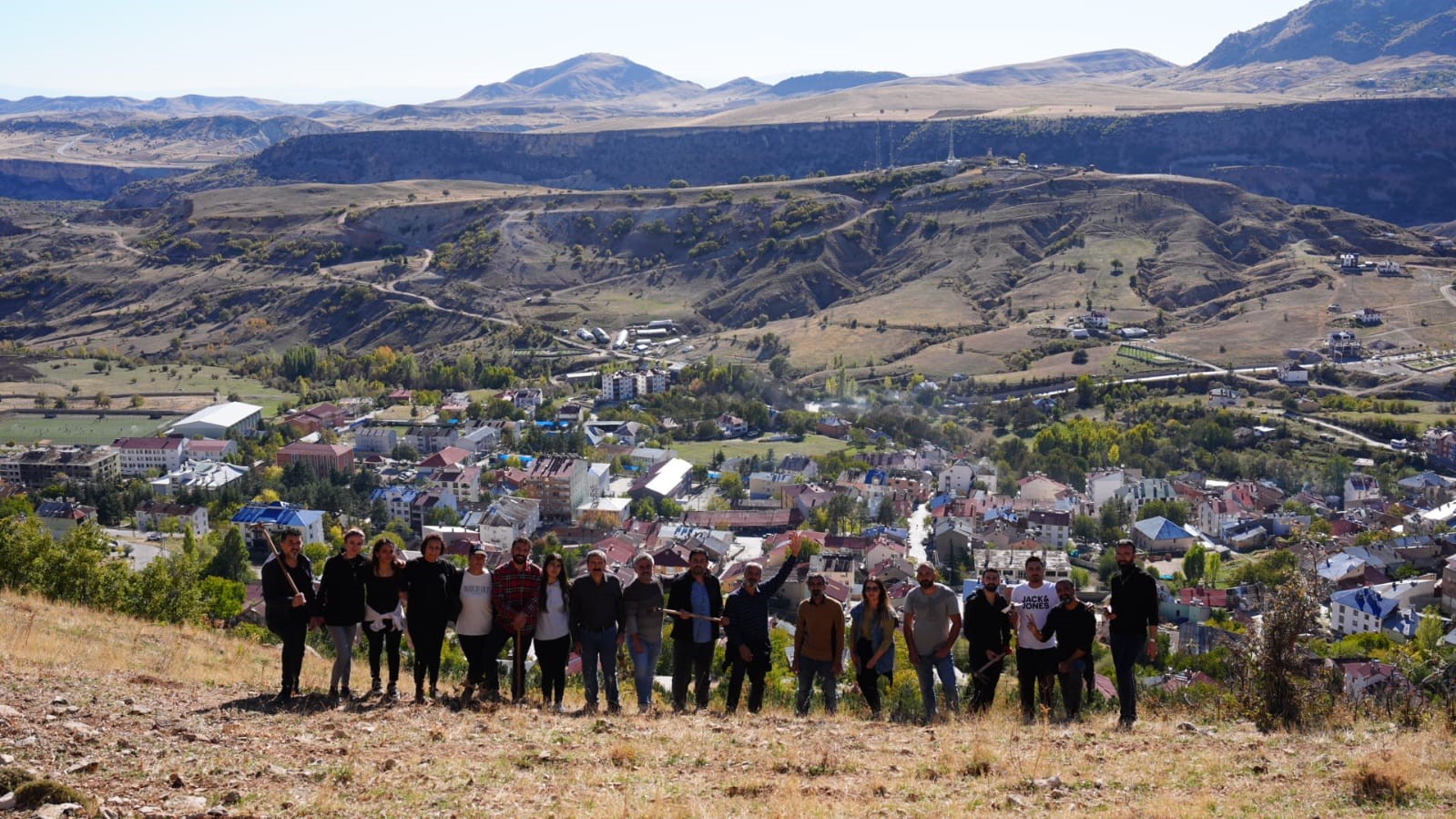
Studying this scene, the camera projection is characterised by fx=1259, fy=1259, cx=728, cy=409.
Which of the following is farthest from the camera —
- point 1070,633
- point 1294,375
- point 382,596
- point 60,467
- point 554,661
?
point 1294,375

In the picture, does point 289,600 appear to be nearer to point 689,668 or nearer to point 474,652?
point 474,652

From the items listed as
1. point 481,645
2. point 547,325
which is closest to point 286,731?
point 481,645

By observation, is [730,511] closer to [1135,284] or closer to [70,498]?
[70,498]

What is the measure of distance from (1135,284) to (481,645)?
2490 inches

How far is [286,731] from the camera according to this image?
8070mm

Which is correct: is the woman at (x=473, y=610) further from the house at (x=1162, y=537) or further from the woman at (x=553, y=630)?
the house at (x=1162, y=537)

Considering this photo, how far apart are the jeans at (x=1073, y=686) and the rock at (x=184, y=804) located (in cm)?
586

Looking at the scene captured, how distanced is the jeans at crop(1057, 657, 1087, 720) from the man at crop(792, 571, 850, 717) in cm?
82

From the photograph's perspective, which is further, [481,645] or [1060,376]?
[1060,376]

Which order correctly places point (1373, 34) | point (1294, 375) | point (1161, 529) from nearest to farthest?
point (1161, 529) < point (1294, 375) < point (1373, 34)

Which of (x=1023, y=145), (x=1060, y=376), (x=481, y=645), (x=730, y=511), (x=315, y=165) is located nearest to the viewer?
(x=481, y=645)

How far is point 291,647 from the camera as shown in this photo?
905 cm

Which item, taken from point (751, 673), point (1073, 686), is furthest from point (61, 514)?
point (1073, 686)

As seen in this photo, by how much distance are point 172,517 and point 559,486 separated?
10658mm
